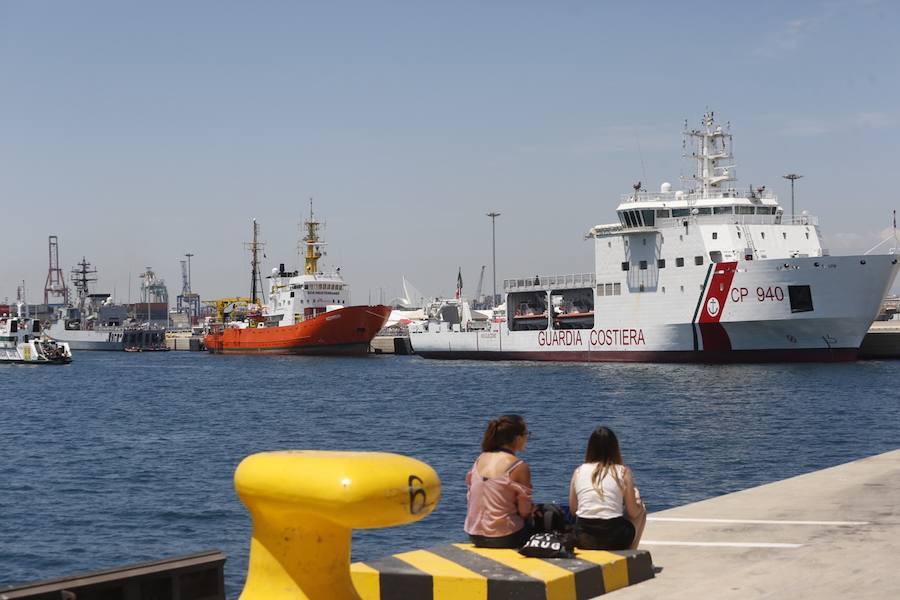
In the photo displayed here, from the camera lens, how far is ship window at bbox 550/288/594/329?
5594 centimetres

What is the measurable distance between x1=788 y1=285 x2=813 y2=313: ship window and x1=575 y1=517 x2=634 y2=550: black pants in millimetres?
Answer: 40146

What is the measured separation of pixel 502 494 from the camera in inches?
242

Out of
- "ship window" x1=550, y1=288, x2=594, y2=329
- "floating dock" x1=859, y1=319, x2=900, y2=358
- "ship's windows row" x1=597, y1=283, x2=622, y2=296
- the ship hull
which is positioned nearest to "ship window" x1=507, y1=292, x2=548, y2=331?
"ship window" x1=550, y1=288, x2=594, y2=329

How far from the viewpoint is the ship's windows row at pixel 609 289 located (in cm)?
5178

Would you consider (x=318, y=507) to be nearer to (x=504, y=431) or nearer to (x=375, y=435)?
(x=504, y=431)

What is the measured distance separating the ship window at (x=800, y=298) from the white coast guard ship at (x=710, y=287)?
4 cm

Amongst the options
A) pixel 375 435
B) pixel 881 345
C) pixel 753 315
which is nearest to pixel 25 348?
pixel 753 315

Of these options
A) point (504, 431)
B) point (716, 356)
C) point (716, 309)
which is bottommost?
point (716, 356)

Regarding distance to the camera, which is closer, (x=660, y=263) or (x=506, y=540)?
(x=506, y=540)

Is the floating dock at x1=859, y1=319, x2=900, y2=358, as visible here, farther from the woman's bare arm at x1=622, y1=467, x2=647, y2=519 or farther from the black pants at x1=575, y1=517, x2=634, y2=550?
the black pants at x1=575, y1=517, x2=634, y2=550

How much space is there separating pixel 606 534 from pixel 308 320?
69601mm

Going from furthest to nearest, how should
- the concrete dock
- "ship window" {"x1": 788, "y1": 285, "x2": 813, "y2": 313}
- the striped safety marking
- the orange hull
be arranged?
the orange hull, the striped safety marking, "ship window" {"x1": 788, "y1": 285, "x2": 813, "y2": 313}, the concrete dock

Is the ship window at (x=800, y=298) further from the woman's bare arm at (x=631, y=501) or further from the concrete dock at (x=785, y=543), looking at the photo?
the woman's bare arm at (x=631, y=501)

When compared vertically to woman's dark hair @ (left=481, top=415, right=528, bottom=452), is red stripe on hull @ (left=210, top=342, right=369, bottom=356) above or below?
below
